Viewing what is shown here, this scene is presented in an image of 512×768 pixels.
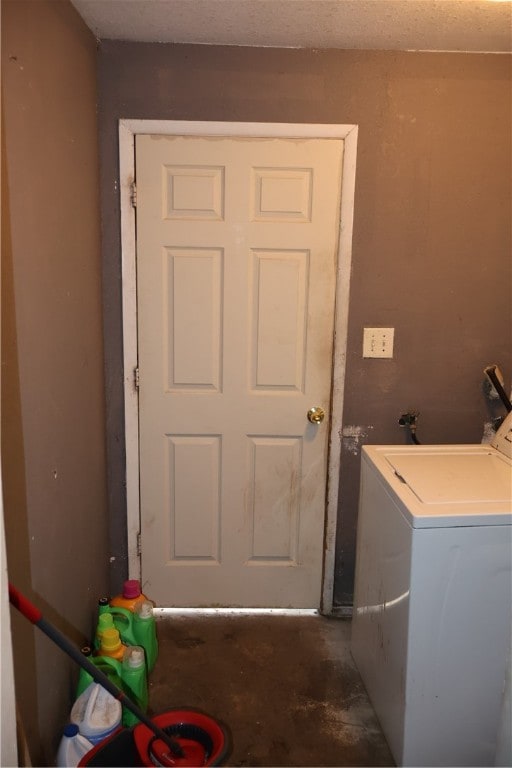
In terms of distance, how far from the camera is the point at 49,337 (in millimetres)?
1761

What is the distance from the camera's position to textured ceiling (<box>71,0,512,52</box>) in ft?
6.28

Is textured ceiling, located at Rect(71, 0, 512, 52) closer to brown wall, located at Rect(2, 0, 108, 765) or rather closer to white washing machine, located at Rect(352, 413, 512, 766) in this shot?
brown wall, located at Rect(2, 0, 108, 765)

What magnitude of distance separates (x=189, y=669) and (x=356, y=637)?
→ 0.67m

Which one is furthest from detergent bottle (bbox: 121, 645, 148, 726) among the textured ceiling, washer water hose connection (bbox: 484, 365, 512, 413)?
the textured ceiling

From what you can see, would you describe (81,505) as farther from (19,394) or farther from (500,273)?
(500,273)

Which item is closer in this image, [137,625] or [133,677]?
[133,677]

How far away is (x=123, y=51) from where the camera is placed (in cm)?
226

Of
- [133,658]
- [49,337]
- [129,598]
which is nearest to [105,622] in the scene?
[133,658]

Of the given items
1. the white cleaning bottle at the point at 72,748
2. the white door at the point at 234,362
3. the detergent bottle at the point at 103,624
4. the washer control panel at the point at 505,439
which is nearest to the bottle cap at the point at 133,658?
the detergent bottle at the point at 103,624

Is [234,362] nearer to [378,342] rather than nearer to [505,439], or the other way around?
[378,342]

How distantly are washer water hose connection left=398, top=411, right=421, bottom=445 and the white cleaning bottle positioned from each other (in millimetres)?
1603

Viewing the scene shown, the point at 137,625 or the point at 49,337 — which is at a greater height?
the point at 49,337

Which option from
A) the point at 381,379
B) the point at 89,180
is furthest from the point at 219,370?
the point at 89,180

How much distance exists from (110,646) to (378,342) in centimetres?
155
